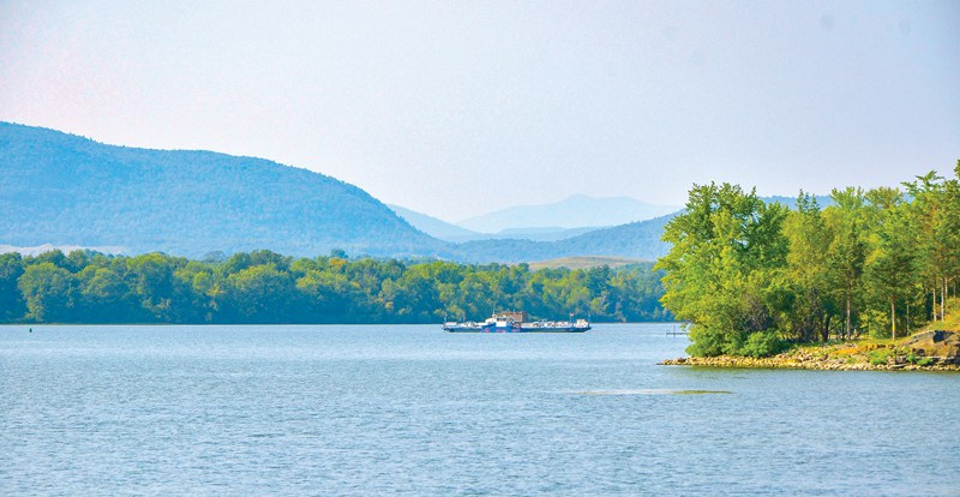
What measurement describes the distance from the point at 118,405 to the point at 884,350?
194 feet

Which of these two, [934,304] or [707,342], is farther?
[707,342]

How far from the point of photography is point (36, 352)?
14800 cm

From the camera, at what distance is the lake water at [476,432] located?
47.9 metres

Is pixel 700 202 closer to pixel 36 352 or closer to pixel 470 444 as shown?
pixel 470 444

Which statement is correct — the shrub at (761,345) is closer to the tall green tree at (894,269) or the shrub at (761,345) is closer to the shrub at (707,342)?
the shrub at (707,342)

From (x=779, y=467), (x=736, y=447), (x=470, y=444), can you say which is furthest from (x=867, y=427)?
(x=470, y=444)

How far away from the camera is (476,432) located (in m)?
63.8

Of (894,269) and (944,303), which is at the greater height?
(894,269)

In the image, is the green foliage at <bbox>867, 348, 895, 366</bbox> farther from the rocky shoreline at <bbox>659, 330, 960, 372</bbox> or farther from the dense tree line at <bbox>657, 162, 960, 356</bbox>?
the dense tree line at <bbox>657, 162, 960, 356</bbox>

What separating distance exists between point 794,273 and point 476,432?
6004cm

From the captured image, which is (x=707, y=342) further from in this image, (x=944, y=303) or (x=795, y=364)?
(x=944, y=303)

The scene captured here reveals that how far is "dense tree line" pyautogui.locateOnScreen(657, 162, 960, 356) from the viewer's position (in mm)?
107562

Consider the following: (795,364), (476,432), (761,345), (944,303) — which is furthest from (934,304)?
(476,432)

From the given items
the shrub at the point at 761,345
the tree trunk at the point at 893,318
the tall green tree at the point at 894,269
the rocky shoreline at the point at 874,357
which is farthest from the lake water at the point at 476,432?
the tall green tree at the point at 894,269
